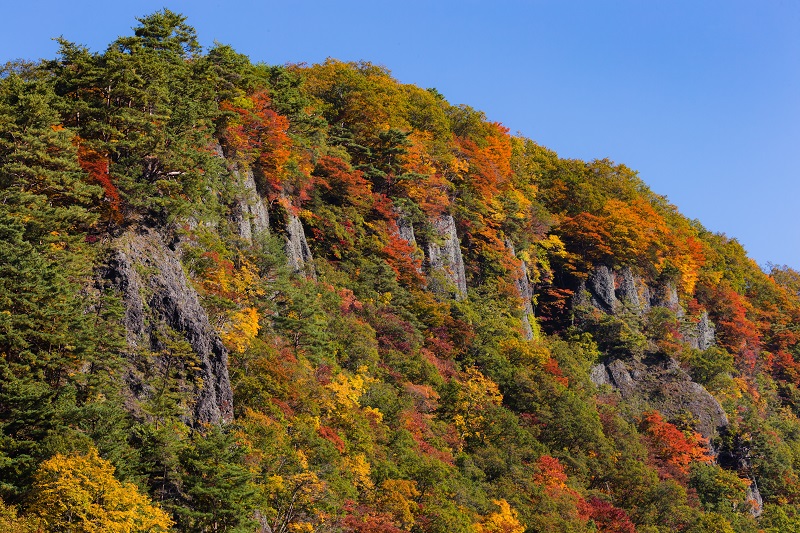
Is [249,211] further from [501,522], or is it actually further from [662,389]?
[662,389]

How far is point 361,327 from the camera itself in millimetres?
45594

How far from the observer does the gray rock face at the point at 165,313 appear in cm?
3164

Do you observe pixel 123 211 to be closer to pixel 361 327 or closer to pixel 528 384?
pixel 361 327

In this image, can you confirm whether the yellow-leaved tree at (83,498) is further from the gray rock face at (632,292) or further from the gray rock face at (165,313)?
the gray rock face at (632,292)

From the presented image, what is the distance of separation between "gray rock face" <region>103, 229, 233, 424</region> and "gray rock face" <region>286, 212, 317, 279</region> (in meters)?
12.2

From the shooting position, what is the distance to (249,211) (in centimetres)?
4500

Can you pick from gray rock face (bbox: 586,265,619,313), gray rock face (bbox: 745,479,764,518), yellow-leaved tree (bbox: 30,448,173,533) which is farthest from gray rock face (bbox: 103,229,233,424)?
gray rock face (bbox: 586,265,619,313)

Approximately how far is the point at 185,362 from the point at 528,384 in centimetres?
2444

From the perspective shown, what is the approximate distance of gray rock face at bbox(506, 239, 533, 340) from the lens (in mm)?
Answer: 62688

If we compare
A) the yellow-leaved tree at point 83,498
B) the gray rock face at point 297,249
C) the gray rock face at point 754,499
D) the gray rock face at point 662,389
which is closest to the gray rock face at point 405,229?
the gray rock face at point 297,249

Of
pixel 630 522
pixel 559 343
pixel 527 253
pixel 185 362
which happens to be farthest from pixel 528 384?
pixel 185 362

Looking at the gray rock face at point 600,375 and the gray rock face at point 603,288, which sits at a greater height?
the gray rock face at point 603,288

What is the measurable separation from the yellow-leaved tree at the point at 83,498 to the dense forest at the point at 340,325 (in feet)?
0.26

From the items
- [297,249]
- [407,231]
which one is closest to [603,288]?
[407,231]
